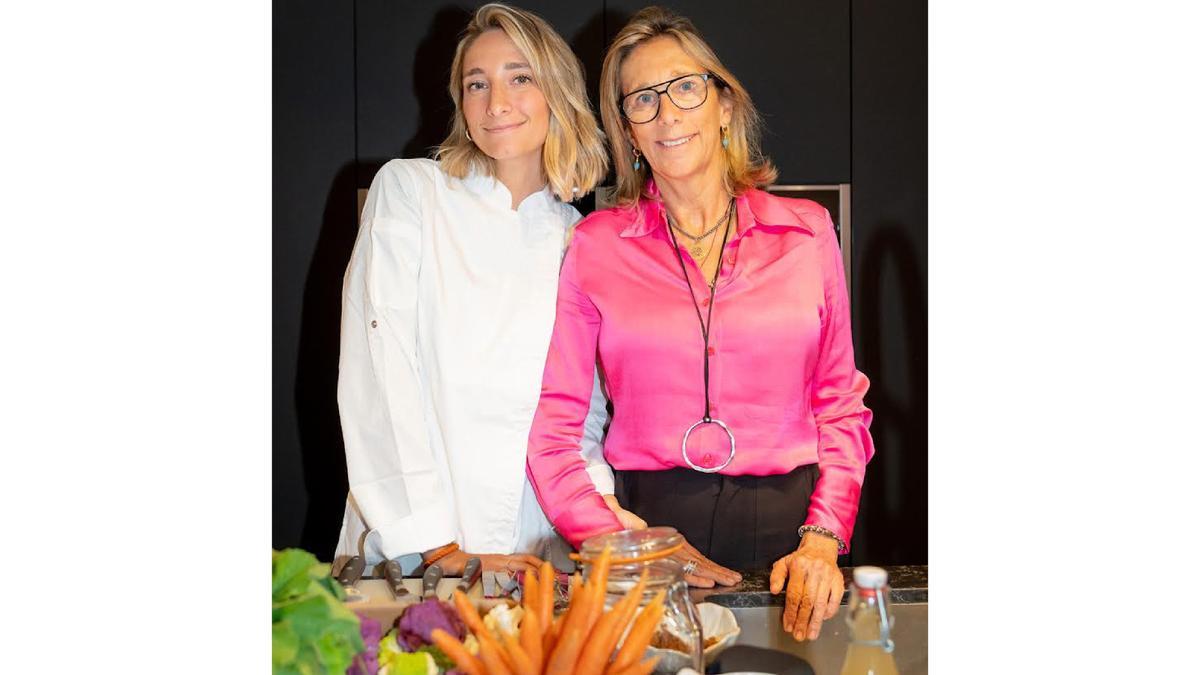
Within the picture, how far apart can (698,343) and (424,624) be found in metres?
0.88

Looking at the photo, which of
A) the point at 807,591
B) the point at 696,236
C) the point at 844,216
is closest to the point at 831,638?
the point at 807,591

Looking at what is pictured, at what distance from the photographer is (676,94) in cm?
175

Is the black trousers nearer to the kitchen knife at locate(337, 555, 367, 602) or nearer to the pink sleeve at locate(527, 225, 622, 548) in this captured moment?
the pink sleeve at locate(527, 225, 622, 548)

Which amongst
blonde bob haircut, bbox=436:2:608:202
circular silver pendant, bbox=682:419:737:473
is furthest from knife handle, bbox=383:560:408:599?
blonde bob haircut, bbox=436:2:608:202

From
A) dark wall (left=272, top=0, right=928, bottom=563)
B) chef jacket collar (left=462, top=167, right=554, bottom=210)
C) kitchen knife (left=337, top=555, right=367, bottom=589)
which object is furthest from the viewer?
dark wall (left=272, top=0, right=928, bottom=563)

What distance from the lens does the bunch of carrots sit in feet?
2.63

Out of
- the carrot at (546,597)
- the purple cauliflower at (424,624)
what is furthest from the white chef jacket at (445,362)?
the carrot at (546,597)

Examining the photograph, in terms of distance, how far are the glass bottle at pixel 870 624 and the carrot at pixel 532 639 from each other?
0.24m

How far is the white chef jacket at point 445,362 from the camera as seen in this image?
183 centimetres

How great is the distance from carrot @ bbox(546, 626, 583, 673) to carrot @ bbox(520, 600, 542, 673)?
19 mm

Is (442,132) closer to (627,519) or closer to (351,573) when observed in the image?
(627,519)

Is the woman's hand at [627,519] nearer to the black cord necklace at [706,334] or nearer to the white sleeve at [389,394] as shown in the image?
the black cord necklace at [706,334]

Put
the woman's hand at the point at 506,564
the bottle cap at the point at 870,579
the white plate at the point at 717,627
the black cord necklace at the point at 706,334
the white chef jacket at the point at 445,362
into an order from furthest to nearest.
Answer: the white chef jacket at the point at 445,362, the black cord necklace at the point at 706,334, the woman's hand at the point at 506,564, the white plate at the point at 717,627, the bottle cap at the point at 870,579
